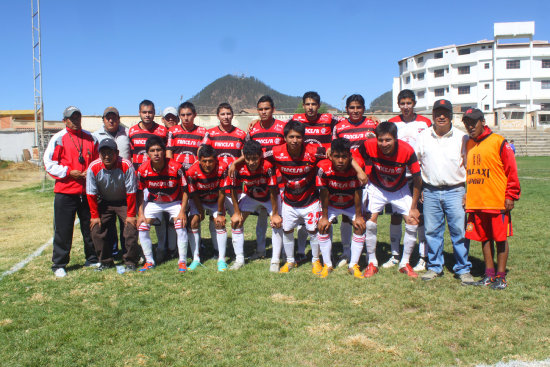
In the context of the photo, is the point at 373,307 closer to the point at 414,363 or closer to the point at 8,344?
the point at 414,363

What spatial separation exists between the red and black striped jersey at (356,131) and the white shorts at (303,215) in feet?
3.39

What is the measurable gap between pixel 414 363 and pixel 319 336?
809 millimetres

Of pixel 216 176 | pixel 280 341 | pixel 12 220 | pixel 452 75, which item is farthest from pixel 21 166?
pixel 452 75

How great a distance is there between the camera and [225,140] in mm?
5984

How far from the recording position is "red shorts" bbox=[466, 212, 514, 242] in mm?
4613

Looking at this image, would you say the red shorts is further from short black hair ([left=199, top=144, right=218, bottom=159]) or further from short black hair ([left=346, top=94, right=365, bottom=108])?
short black hair ([left=199, top=144, right=218, bottom=159])

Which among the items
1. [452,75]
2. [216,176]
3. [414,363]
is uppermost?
[452,75]

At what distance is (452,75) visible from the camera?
6241cm

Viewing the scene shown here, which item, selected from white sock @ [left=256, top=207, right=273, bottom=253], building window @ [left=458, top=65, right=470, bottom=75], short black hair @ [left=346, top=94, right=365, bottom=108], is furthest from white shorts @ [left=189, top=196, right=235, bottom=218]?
building window @ [left=458, top=65, right=470, bottom=75]

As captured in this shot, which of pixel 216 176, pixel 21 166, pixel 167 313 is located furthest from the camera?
pixel 21 166

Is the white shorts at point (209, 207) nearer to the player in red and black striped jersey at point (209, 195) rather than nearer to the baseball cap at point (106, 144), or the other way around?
the player in red and black striped jersey at point (209, 195)

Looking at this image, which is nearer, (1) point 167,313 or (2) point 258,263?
(1) point 167,313

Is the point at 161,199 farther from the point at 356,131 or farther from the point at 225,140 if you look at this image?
the point at 356,131

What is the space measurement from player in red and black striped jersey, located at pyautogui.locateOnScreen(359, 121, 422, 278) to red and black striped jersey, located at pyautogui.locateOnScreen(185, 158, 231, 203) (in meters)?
1.90
